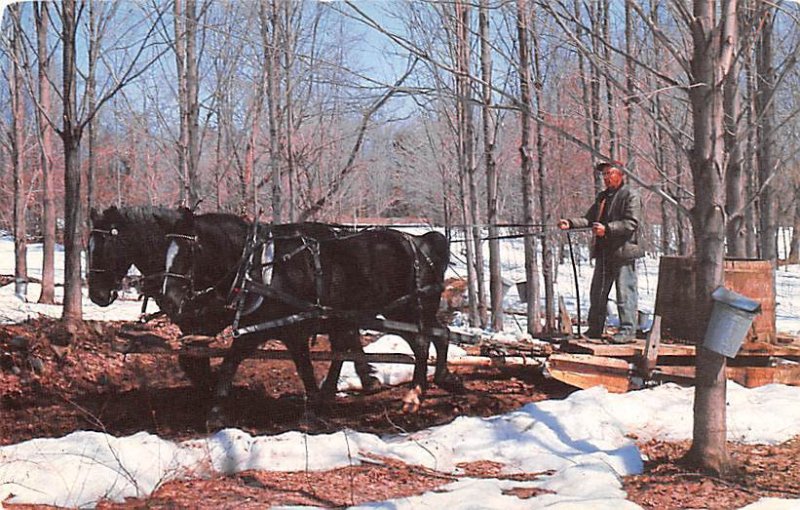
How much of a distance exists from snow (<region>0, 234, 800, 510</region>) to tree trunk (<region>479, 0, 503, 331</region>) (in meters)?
0.43

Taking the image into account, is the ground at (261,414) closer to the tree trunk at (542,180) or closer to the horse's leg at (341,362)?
the horse's leg at (341,362)

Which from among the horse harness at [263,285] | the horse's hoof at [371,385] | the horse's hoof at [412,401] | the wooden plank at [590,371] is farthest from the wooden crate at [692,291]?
the horse harness at [263,285]

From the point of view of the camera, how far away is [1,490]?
3199mm

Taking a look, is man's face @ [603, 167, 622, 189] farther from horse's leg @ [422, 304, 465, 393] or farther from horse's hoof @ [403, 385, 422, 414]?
horse's hoof @ [403, 385, 422, 414]

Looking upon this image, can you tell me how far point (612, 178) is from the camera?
4.26 metres

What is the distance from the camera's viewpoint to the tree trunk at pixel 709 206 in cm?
347

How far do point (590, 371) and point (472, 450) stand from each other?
1080 mm

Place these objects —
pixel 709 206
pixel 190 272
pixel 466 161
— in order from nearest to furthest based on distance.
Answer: pixel 709 206, pixel 190 272, pixel 466 161

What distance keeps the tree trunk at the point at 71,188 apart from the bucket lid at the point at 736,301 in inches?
149

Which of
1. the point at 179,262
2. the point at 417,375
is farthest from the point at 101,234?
the point at 417,375

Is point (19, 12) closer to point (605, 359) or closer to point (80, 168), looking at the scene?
point (80, 168)

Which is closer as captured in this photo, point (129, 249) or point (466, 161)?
point (129, 249)

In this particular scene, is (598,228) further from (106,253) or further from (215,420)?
(106,253)

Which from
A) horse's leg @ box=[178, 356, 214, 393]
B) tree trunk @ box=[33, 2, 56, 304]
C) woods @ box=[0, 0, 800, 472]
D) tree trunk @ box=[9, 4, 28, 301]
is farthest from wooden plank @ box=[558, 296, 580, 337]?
tree trunk @ box=[9, 4, 28, 301]
